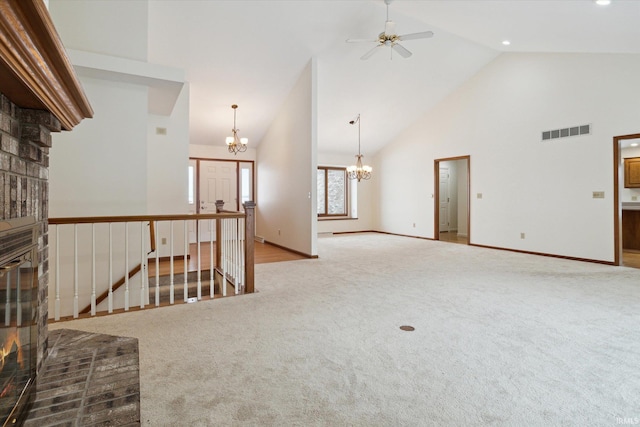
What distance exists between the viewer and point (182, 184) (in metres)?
5.51

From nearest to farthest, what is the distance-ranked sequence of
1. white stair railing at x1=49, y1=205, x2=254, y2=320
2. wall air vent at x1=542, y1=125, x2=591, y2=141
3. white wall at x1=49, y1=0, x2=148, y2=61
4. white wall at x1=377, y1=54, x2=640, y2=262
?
1. white stair railing at x1=49, y1=205, x2=254, y2=320
2. white wall at x1=49, y1=0, x2=148, y2=61
3. white wall at x1=377, y1=54, x2=640, y2=262
4. wall air vent at x1=542, y1=125, x2=591, y2=141

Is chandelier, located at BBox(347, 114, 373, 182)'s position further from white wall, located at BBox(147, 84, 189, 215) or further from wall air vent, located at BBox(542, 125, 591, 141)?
white wall, located at BBox(147, 84, 189, 215)

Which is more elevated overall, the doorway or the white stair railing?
the doorway

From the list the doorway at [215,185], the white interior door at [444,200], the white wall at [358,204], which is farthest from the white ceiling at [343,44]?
the white interior door at [444,200]

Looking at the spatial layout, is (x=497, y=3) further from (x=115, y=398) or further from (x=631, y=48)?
(x=115, y=398)

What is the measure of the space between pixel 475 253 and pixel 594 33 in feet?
12.1

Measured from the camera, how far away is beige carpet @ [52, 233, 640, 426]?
1.51m

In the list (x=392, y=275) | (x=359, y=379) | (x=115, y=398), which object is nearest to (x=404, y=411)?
(x=359, y=379)

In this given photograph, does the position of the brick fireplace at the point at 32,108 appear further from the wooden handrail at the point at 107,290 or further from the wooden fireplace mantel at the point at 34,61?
the wooden handrail at the point at 107,290

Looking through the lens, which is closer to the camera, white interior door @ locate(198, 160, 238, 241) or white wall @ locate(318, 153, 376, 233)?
white interior door @ locate(198, 160, 238, 241)

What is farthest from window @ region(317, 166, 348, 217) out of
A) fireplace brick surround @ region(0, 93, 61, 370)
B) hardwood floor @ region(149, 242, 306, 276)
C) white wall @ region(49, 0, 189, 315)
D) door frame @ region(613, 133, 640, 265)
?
fireplace brick surround @ region(0, 93, 61, 370)

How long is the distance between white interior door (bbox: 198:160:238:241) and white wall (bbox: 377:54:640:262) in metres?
5.05

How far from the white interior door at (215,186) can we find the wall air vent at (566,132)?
6.74 m

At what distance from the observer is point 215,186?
7.86 metres
